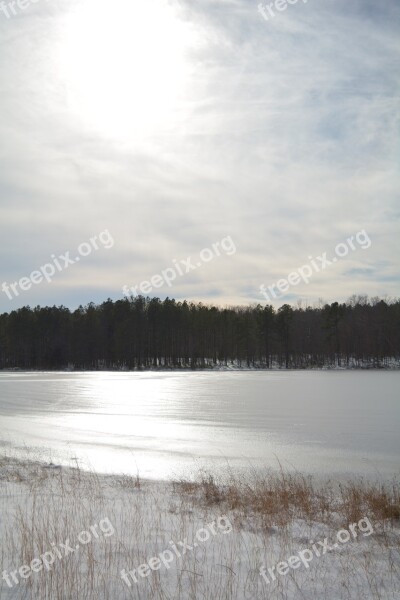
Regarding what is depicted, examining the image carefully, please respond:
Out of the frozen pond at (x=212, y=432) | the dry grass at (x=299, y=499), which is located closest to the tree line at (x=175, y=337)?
the frozen pond at (x=212, y=432)

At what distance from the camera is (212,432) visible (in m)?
17.8

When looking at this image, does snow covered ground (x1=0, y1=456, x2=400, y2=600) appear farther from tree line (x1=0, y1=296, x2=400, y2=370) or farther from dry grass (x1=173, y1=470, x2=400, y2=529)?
tree line (x1=0, y1=296, x2=400, y2=370)

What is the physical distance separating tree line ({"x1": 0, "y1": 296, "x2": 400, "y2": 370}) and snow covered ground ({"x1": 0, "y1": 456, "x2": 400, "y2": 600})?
84.0 metres

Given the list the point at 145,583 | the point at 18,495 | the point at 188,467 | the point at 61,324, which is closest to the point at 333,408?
the point at 188,467

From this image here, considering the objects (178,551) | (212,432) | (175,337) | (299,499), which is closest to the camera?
(178,551)

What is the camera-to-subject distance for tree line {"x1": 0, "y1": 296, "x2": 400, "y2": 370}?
94.9 metres

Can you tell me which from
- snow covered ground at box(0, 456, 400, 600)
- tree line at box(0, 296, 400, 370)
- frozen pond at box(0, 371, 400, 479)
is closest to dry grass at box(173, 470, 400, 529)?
snow covered ground at box(0, 456, 400, 600)

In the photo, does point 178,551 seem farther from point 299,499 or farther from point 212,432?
point 212,432

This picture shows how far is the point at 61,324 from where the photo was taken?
10025 cm

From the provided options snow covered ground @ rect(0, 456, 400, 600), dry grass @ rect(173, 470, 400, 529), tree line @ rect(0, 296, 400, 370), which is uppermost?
tree line @ rect(0, 296, 400, 370)

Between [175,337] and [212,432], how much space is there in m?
81.8

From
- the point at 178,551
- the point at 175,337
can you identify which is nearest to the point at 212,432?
the point at 178,551

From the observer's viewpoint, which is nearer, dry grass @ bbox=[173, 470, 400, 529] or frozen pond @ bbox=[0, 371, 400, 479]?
dry grass @ bbox=[173, 470, 400, 529]

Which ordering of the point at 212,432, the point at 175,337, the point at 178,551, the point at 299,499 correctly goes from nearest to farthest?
the point at 178,551 → the point at 299,499 → the point at 212,432 → the point at 175,337
